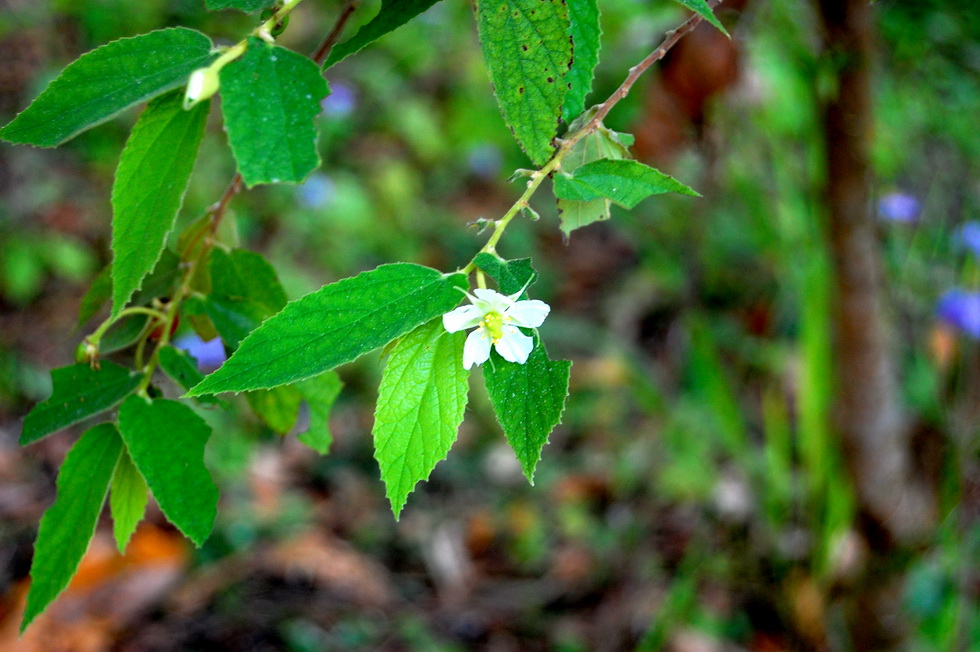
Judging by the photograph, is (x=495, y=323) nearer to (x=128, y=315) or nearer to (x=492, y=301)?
(x=492, y=301)

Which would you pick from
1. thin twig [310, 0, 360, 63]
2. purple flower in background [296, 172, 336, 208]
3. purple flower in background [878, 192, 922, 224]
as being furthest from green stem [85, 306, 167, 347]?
purple flower in background [296, 172, 336, 208]

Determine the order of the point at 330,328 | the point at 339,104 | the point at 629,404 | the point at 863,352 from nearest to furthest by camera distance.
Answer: the point at 330,328, the point at 863,352, the point at 629,404, the point at 339,104

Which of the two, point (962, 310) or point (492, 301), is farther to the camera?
point (962, 310)

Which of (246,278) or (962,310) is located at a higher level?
(246,278)

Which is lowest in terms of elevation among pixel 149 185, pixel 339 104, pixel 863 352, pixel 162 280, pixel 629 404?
pixel 629 404

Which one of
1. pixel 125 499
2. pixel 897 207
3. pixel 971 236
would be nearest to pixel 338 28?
pixel 125 499

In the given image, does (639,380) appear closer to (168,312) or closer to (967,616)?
(967,616)
